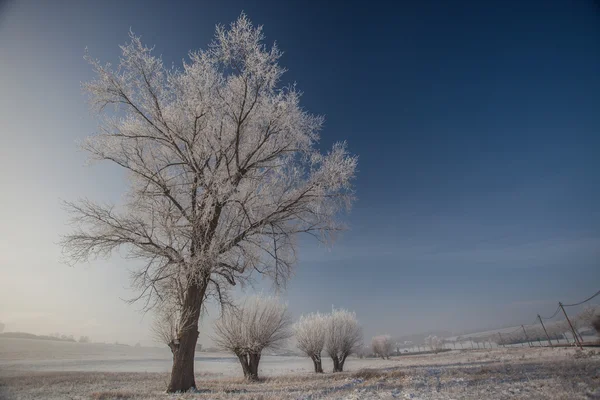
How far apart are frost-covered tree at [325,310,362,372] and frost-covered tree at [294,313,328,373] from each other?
3.02ft

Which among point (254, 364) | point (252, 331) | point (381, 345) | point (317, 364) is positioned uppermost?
point (381, 345)

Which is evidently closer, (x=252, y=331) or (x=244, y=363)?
(x=244, y=363)

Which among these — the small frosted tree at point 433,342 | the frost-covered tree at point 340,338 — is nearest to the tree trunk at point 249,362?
the frost-covered tree at point 340,338

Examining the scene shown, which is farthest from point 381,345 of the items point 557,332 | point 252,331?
point 252,331

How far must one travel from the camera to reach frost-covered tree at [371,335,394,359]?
75.6m

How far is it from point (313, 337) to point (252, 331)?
14.6 m

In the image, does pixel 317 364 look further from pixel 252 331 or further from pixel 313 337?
pixel 252 331

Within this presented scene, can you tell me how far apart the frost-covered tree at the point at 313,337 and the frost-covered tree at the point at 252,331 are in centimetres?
1074

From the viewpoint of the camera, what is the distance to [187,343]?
9.45m

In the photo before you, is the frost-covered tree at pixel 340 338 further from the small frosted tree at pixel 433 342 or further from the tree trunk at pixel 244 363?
the small frosted tree at pixel 433 342

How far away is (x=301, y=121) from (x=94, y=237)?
7972mm

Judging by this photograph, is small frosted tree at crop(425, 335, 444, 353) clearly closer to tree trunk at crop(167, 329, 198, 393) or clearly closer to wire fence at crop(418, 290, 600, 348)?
wire fence at crop(418, 290, 600, 348)

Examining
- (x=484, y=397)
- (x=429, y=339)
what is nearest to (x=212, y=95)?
(x=484, y=397)

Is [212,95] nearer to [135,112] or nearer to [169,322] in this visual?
[135,112]
